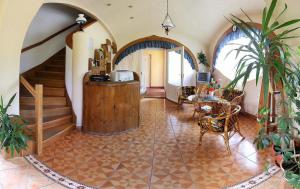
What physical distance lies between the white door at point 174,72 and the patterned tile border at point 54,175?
569cm

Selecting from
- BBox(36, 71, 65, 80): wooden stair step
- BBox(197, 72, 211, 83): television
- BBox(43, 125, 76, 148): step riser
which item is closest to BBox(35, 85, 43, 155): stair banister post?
BBox(43, 125, 76, 148): step riser

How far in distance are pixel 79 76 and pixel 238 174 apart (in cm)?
342

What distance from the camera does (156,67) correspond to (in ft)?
44.9

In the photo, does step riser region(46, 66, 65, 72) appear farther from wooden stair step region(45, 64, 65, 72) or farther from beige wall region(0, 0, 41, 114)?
beige wall region(0, 0, 41, 114)

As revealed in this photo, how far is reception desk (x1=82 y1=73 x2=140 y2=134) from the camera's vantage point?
466 cm

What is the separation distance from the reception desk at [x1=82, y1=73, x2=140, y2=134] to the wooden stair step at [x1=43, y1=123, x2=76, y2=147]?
30cm

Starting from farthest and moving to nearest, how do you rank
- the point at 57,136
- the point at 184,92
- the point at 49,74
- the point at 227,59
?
the point at 184,92 < the point at 227,59 < the point at 49,74 < the point at 57,136

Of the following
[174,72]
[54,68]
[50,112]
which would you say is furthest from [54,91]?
[174,72]

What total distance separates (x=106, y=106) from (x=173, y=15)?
3.83 meters

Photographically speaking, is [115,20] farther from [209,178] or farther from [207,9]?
[209,178]

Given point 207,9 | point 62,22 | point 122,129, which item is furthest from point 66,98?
point 207,9

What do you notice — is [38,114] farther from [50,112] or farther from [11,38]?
[50,112]

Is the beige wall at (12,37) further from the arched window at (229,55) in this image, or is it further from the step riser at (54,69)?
the arched window at (229,55)

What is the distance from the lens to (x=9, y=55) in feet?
11.7
